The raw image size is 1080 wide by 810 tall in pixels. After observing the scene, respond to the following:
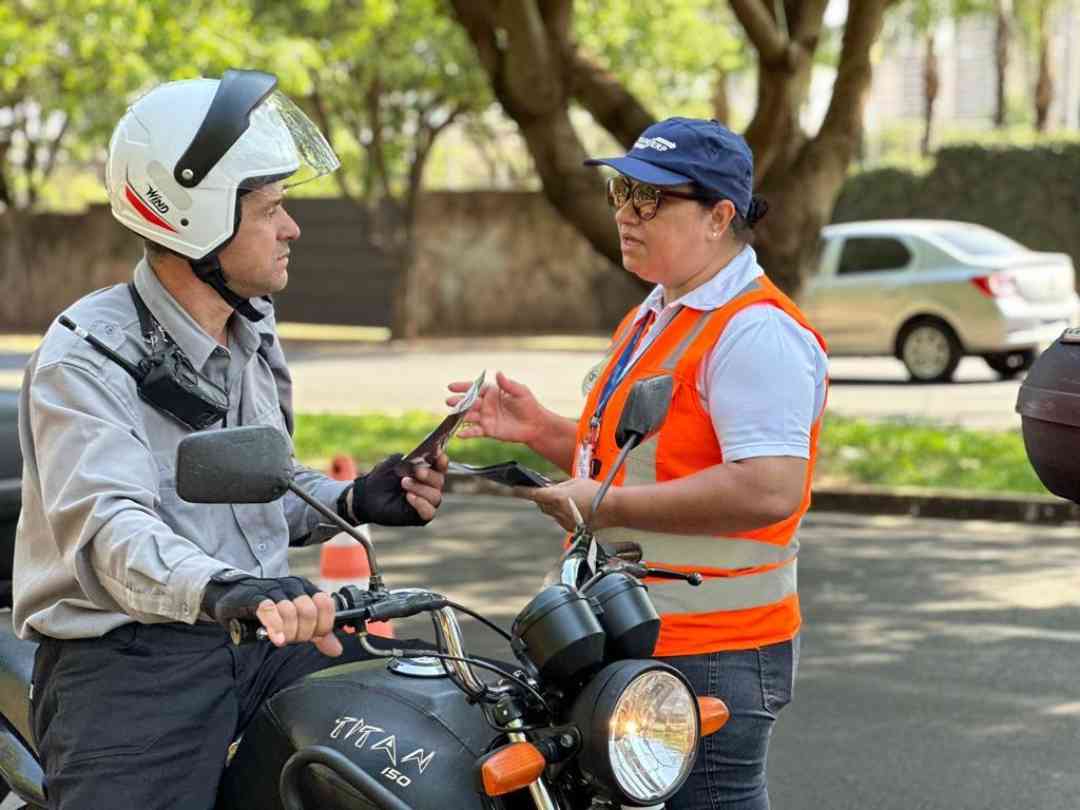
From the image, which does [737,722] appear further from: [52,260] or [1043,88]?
[1043,88]

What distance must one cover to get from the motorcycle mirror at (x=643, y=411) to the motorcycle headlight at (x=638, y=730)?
0.40 m

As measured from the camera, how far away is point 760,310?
10.5 feet

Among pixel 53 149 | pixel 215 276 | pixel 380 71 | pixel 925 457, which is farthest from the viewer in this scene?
pixel 53 149

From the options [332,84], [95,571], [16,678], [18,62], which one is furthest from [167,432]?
[332,84]

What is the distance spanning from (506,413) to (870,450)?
8861 mm

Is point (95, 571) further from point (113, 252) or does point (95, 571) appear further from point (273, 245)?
point (113, 252)

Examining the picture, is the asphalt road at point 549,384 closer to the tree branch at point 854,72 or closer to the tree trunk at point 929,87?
the tree branch at point 854,72

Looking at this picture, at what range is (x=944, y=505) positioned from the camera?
409 inches

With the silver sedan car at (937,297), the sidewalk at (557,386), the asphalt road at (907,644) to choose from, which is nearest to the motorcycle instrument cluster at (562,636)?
the asphalt road at (907,644)

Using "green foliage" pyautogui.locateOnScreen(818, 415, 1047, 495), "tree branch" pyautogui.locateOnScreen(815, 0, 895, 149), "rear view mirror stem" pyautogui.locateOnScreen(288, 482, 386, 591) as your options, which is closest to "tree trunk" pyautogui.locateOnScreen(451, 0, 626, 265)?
"tree branch" pyautogui.locateOnScreen(815, 0, 895, 149)

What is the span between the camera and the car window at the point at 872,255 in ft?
61.1

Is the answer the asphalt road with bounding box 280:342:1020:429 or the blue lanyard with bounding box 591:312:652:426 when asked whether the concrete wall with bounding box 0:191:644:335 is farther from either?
the blue lanyard with bounding box 591:312:652:426

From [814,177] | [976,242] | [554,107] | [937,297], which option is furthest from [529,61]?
[976,242]

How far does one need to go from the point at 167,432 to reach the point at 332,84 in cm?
2566
